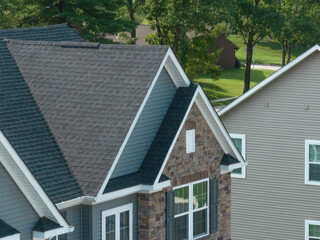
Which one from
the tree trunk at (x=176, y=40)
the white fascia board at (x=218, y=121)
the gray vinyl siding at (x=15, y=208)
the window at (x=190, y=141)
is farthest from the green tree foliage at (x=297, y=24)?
the gray vinyl siding at (x=15, y=208)

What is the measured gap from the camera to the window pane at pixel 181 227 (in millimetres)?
22594

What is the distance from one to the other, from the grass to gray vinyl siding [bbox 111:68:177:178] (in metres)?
52.5

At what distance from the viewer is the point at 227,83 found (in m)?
89.0

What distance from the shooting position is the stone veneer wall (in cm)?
2127

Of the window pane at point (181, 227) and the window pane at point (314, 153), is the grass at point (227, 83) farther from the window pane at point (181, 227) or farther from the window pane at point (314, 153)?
the window pane at point (181, 227)

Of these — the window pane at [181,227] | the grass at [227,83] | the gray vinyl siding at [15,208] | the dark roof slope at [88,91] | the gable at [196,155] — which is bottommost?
the window pane at [181,227]

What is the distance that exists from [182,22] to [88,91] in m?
47.2

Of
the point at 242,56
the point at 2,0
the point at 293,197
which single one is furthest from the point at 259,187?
the point at 242,56

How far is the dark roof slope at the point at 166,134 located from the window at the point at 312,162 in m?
8.52

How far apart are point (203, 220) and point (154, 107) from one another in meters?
3.88

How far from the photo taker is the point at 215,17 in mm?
69000

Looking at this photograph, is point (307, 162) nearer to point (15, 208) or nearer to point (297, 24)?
point (15, 208)

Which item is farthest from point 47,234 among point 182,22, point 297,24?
point 297,24

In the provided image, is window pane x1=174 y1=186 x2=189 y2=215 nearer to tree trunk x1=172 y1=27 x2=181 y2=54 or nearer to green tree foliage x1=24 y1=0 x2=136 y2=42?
green tree foliage x1=24 y1=0 x2=136 y2=42
